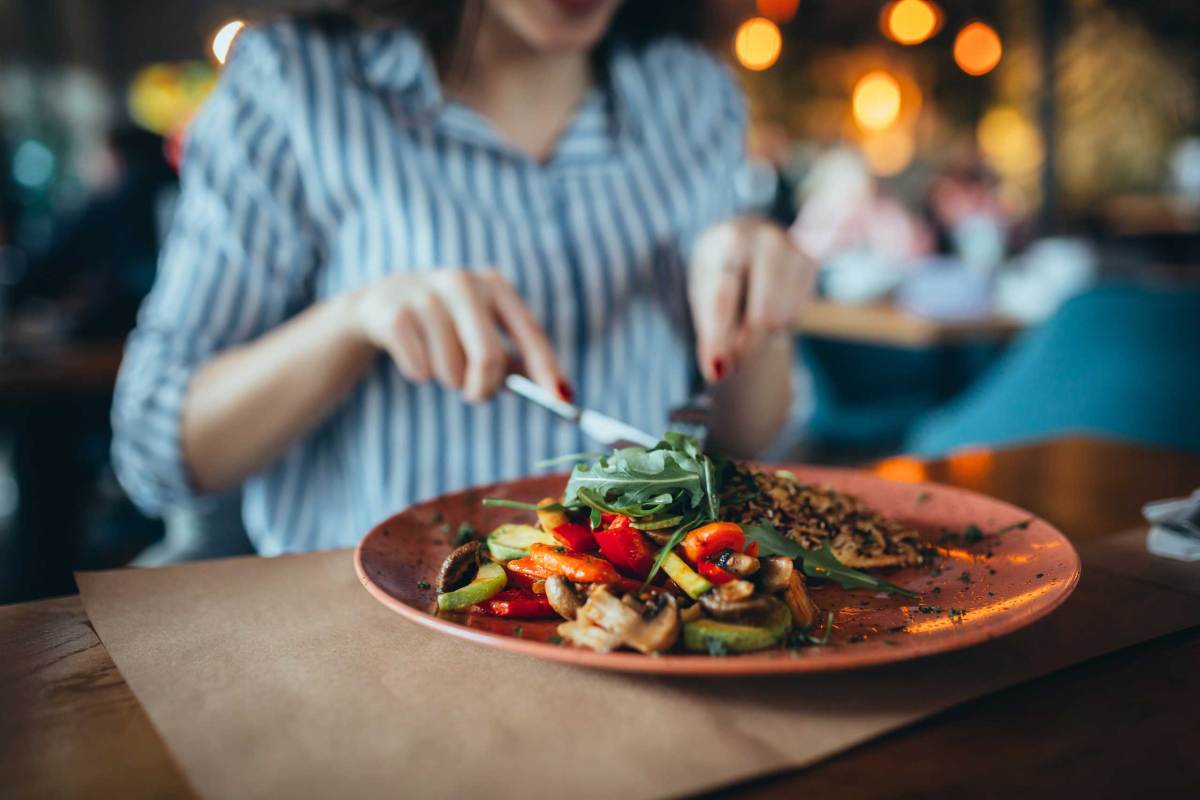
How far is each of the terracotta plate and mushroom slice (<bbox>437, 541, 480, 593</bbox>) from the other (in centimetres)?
2

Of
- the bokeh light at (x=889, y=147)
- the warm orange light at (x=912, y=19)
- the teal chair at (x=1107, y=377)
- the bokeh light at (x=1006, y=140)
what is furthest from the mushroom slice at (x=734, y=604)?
the bokeh light at (x=889, y=147)

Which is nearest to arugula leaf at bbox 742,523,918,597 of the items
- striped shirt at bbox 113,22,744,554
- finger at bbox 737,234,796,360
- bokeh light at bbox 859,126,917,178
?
finger at bbox 737,234,796,360

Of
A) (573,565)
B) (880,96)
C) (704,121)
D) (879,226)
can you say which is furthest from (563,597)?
(880,96)

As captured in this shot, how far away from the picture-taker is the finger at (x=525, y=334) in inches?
42.5

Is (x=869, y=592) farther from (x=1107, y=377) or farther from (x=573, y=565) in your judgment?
(x=1107, y=377)

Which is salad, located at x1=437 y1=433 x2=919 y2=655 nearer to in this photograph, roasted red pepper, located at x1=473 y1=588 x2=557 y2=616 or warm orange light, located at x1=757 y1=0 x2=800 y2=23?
roasted red pepper, located at x1=473 y1=588 x2=557 y2=616

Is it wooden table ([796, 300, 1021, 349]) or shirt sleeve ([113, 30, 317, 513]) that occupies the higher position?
shirt sleeve ([113, 30, 317, 513])

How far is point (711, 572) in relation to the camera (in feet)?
2.26

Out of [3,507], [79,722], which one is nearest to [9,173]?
[3,507]

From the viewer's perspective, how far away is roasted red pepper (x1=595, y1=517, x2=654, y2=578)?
74cm

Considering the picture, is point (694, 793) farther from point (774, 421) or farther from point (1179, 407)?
point (1179, 407)

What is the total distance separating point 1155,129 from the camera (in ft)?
30.8

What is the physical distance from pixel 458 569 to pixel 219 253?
860 millimetres

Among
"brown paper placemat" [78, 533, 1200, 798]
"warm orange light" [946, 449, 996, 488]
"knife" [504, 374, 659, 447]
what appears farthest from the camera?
"warm orange light" [946, 449, 996, 488]
